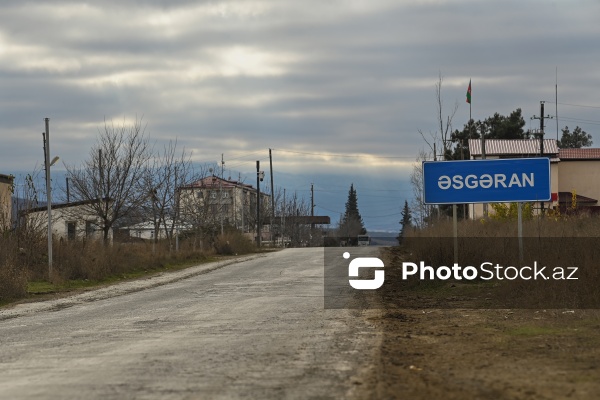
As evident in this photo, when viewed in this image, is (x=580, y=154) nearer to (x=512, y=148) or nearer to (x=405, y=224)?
(x=512, y=148)

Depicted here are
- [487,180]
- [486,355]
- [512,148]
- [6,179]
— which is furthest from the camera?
[512,148]

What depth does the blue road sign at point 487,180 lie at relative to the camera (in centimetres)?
2042

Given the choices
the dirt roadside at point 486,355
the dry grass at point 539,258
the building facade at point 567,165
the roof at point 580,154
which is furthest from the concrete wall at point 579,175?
the dirt roadside at point 486,355

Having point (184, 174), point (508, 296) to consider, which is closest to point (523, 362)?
point (508, 296)

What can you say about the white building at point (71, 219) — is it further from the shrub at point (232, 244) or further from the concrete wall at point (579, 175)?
the concrete wall at point (579, 175)

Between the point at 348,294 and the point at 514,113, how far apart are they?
68.6 m

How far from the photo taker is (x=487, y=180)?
20.9m

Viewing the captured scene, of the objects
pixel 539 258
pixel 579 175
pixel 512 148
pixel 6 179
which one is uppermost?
pixel 512 148

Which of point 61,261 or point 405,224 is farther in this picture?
point 405,224

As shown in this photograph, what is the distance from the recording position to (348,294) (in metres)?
20.7

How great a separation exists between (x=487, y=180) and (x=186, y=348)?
11652 mm

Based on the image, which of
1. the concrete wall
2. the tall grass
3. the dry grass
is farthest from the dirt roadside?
the concrete wall

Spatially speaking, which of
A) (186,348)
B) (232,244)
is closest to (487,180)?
(186,348)

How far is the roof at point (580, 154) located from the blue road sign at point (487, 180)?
2220 inches
